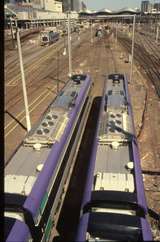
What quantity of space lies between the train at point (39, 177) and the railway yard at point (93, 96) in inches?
93.3

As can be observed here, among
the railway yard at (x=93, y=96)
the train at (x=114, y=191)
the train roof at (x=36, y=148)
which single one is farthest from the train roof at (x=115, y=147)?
the railway yard at (x=93, y=96)

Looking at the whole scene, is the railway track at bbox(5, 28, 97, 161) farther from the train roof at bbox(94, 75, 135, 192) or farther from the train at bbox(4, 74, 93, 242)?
the train roof at bbox(94, 75, 135, 192)

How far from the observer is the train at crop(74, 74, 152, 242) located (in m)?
9.58

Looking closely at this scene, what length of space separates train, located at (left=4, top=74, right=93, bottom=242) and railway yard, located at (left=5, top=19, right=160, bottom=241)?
2.37 meters

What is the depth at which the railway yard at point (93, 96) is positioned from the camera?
683 inches

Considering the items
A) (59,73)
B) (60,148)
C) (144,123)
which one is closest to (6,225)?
(60,148)

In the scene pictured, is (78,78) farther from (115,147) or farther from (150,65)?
(150,65)

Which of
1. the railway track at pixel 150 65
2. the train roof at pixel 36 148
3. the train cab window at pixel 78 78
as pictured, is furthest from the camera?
the railway track at pixel 150 65

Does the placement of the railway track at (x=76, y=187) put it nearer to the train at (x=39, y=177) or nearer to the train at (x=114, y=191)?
the train at (x=39, y=177)

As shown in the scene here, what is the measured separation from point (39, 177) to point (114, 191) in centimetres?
340

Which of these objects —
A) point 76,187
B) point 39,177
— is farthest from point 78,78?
point 39,177

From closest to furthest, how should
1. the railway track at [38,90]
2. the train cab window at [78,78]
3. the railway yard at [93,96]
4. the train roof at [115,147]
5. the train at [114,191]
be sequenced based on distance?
the train at [114,191], the train roof at [115,147], the railway yard at [93,96], the train cab window at [78,78], the railway track at [38,90]

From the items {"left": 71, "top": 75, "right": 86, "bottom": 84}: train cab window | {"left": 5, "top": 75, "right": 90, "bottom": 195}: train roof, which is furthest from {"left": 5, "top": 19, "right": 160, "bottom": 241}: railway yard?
{"left": 71, "top": 75, "right": 86, "bottom": 84}: train cab window

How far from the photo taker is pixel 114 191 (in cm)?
1131
